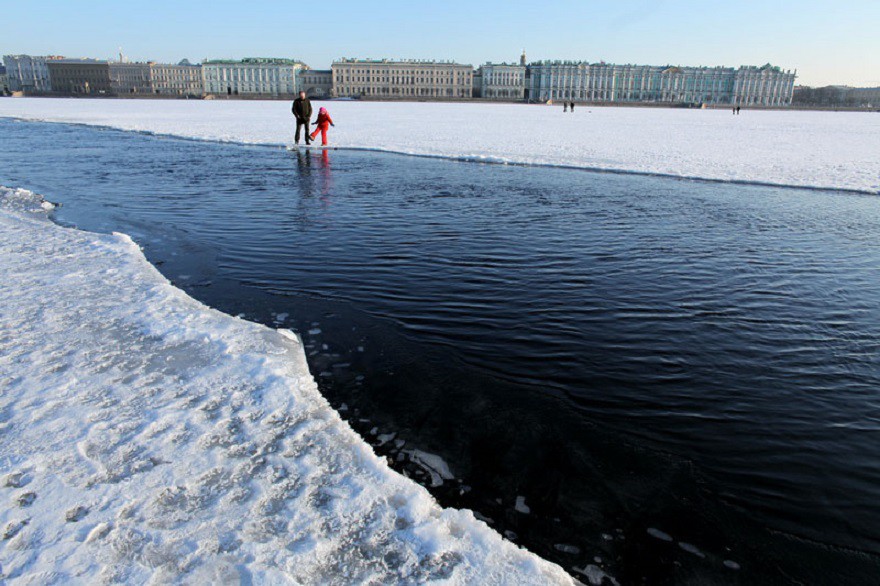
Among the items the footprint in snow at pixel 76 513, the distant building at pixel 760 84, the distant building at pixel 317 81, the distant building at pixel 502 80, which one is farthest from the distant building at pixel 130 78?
the footprint in snow at pixel 76 513

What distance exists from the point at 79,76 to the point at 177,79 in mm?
21988

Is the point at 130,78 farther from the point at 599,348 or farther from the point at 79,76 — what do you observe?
the point at 599,348

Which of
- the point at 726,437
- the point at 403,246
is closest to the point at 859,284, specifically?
the point at 726,437

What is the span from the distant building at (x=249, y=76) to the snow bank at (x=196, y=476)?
156 m

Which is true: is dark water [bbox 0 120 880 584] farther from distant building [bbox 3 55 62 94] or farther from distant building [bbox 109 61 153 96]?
distant building [bbox 3 55 62 94]

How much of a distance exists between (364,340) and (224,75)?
541 feet

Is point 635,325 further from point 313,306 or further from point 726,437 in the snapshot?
point 313,306

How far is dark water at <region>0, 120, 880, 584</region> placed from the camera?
2727mm

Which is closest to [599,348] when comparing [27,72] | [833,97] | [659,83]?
[659,83]

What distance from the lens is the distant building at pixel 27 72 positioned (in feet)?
486

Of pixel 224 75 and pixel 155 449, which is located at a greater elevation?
pixel 224 75

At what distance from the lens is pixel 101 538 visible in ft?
7.77

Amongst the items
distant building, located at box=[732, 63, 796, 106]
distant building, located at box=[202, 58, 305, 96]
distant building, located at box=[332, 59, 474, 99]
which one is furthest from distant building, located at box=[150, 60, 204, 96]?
distant building, located at box=[732, 63, 796, 106]

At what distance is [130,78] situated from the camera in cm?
14875
